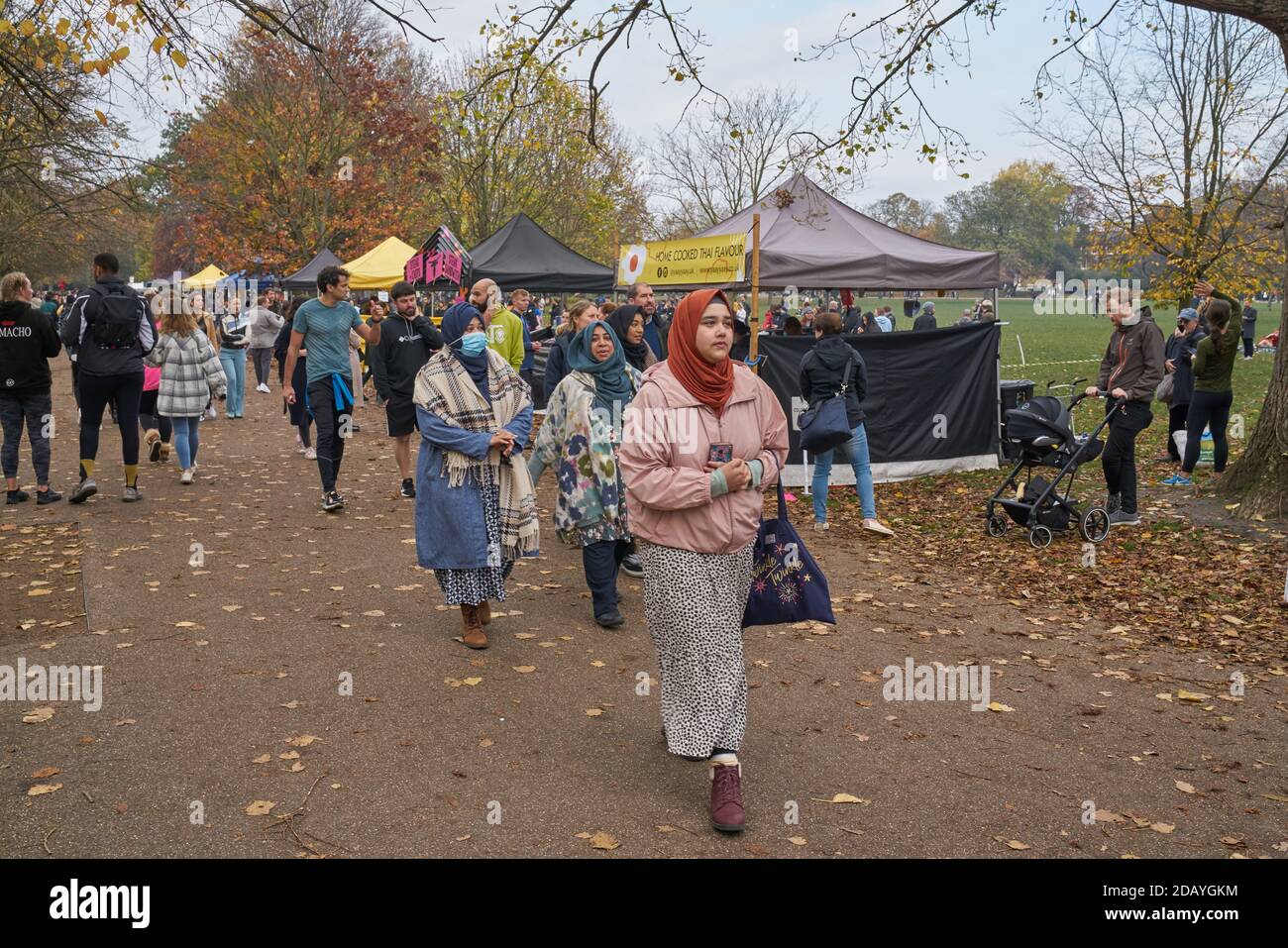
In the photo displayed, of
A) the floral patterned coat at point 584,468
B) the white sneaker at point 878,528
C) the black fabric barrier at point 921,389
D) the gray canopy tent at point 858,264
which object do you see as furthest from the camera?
the gray canopy tent at point 858,264

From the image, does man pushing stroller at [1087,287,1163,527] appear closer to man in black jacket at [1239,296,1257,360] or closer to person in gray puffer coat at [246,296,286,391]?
person in gray puffer coat at [246,296,286,391]

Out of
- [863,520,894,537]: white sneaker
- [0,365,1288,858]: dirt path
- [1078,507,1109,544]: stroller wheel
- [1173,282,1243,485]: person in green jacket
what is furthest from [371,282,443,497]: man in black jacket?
[1173,282,1243,485]: person in green jacket

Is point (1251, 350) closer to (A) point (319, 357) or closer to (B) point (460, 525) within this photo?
(A) point (319, 357)

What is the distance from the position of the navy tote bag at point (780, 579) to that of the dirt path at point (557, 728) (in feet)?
2.40

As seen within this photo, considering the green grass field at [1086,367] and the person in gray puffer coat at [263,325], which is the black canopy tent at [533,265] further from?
the green grass field at [1086,367]

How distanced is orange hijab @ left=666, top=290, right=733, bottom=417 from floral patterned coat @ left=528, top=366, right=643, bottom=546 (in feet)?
8.79

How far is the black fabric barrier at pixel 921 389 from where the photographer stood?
41.4 ft

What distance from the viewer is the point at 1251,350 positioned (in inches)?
1417

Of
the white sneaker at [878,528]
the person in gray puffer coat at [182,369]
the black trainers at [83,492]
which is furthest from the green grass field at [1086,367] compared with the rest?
the black trainers at [83,492]

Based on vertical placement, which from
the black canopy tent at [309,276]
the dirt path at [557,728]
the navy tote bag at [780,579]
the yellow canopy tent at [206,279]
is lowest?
the dirt path at [557,728]

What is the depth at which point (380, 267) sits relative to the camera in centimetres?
2494

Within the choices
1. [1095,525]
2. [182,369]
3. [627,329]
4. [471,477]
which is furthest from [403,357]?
[1095,525]

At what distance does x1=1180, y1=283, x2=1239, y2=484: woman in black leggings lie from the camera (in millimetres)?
11484

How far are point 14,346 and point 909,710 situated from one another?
875cm
